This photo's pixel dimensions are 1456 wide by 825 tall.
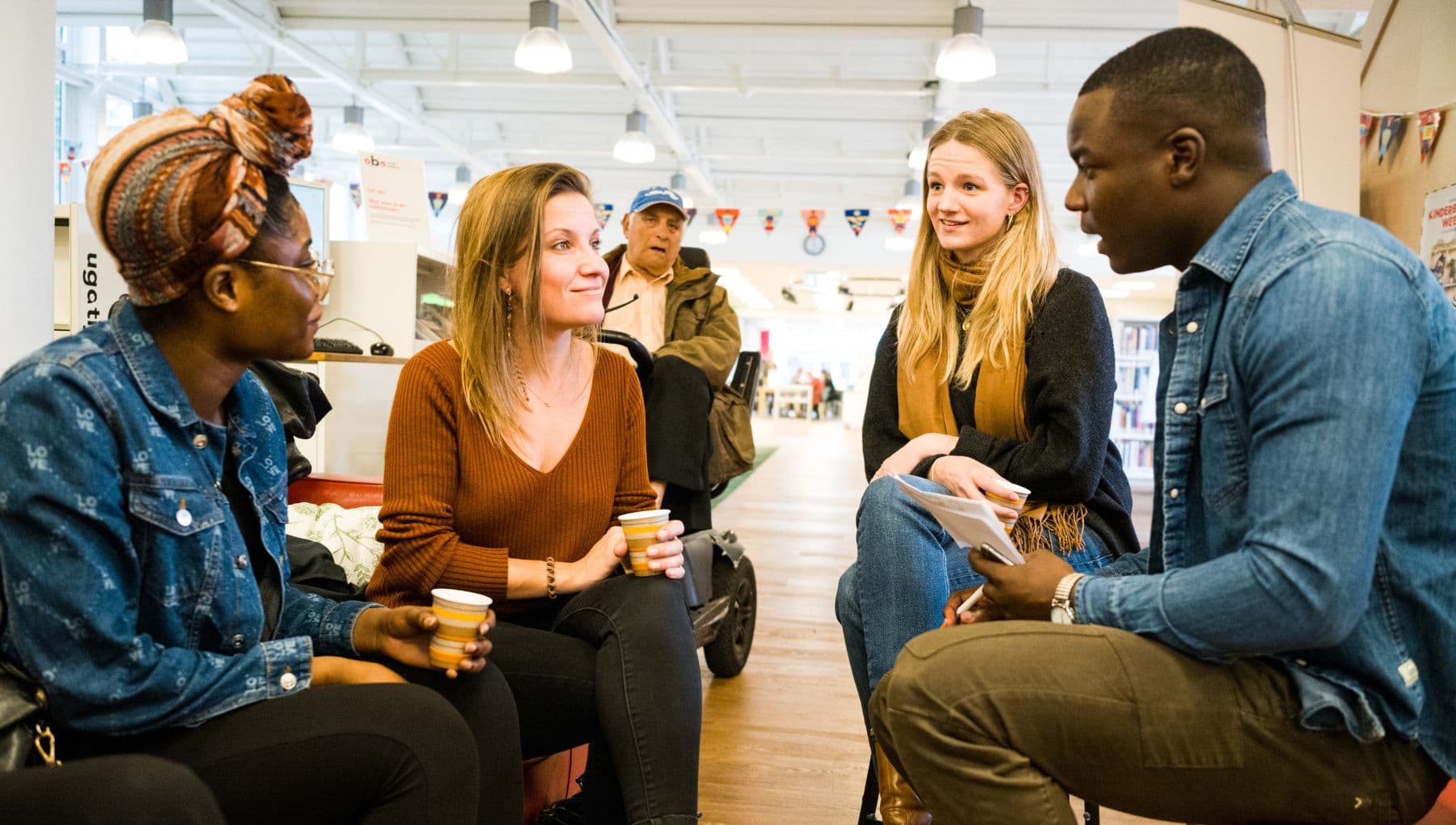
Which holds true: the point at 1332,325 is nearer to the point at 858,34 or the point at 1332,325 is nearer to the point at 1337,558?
the point at 1337,558

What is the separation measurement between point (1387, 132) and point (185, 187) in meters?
2.58

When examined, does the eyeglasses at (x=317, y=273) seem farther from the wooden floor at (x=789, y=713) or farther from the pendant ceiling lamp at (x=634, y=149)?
the pendant ceiling lamp at (x=634, y=149)

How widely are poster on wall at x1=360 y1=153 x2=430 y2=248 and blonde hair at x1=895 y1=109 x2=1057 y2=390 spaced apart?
119 inches

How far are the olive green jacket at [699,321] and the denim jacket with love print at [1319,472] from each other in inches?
81.2

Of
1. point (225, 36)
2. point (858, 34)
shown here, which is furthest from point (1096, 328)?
point (225, 36)

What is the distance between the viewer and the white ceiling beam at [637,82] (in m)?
8.81

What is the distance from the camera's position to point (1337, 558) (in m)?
1.01

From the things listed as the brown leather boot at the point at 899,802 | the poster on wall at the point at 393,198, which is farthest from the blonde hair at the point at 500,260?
the poster on wall at the point at 393,198

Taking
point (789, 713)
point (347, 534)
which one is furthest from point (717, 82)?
point (347, 534)

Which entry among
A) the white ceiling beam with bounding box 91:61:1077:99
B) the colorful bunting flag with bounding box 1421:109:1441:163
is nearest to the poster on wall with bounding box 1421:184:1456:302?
the colorful bunting flag with bounding box 1421:109:1441:163

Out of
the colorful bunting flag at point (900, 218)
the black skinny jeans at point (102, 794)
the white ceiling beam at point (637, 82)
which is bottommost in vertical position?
the black skinny jeans at point (102, 794)

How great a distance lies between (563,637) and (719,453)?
1.53 metres

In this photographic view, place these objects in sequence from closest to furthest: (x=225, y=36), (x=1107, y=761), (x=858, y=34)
Result: (x=1107, y=761)
(x=858, y=34)
(x=225, y=36)

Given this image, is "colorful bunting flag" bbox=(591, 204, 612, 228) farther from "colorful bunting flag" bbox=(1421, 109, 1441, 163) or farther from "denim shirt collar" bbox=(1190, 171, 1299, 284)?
"colorful bunting flag" bbox=(1421, 109, 1441, 163)
